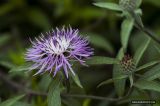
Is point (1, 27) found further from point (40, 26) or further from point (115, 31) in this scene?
point (115, 31)

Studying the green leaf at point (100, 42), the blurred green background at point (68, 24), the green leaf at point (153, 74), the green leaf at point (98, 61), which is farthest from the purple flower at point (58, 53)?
the green leaf at point (100, 42)

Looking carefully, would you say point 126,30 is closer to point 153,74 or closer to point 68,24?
point 153,74

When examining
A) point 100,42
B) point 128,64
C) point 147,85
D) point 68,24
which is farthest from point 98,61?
point 68,24

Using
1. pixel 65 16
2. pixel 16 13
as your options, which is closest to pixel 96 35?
pixel 65 16

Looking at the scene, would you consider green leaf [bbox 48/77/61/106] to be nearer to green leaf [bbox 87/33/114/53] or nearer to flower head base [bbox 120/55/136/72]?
flower head base [bbox 120/55/136/72]

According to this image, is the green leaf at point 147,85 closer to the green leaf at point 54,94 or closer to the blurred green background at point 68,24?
the green leaf at point 54,94

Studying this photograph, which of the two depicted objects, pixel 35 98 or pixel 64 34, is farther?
pixel 35 98

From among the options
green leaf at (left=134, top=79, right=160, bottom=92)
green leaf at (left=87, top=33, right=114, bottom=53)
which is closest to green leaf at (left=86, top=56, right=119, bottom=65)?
green leaf at (left=134, top=79, right=160, bottom=92)
